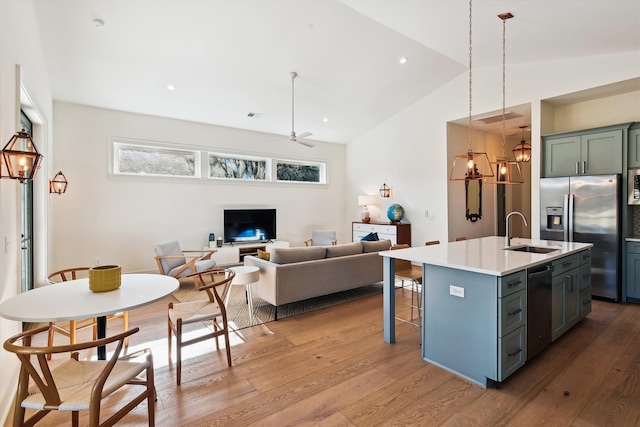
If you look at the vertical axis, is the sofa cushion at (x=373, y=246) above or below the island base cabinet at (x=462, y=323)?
above

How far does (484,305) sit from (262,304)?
116 inches

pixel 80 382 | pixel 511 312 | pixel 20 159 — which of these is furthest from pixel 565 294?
pixel 20 159

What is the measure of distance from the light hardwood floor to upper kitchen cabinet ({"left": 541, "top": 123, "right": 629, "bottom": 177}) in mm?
2258

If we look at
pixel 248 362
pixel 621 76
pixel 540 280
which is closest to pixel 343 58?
pixel 621 76

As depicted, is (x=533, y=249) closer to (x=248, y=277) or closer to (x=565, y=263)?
(x=565, y=263)

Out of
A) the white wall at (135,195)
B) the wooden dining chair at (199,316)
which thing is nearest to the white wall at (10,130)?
the wooden dining chair at (199,316)

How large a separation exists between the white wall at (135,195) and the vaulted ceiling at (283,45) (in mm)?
376

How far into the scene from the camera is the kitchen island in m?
2.39


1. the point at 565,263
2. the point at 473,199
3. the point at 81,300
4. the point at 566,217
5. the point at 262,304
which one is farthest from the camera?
the point at 473,199

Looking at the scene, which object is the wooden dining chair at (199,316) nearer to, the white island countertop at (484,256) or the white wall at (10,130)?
the white wall at (10,130)

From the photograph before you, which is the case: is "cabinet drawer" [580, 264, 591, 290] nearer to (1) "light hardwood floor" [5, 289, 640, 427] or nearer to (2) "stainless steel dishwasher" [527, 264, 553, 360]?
(1) "light hardwood floor" [5, 289, 640, 427]

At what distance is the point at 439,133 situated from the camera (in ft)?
21.9

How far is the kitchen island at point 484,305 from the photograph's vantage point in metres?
2.39

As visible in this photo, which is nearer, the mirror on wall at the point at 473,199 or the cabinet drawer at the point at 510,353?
the cabinet drawer at the point at 510,353
